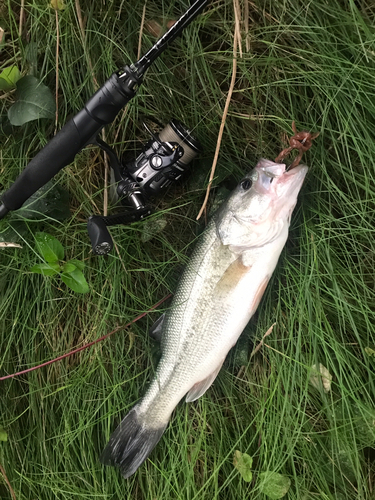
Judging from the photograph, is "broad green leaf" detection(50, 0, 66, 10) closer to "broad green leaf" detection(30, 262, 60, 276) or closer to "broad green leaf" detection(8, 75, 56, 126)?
"broad green leaf" detection(8, 75, 56, 126)

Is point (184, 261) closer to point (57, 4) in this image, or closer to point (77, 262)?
point (77, 262)

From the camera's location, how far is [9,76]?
165cm

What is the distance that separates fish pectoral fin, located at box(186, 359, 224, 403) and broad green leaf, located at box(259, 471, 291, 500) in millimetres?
435

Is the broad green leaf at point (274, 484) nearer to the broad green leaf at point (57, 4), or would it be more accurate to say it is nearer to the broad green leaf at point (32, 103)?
the broad green leaf at point (32, 103)

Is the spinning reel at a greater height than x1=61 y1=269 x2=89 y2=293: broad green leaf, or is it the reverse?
the spinning reel

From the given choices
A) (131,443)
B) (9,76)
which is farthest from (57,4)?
(131,443)

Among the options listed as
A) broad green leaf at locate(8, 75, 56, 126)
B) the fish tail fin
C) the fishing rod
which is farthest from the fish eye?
the fish tail fin

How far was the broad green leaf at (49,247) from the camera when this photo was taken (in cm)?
167

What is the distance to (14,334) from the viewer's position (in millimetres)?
1872

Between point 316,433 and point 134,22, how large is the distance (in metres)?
1.88

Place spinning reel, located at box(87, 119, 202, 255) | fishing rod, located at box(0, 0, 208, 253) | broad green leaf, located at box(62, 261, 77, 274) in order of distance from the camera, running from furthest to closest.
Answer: broad green leaf, located at box(62, 261, 77, 274)
spinning reel, located at box(87, 119, 202, 255)
fishing rod, located at box(0, 0, 208, 253)

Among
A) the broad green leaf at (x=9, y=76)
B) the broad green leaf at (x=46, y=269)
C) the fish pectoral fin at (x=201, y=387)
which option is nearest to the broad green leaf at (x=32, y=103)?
the broad green leaf at (x=9, y=76)

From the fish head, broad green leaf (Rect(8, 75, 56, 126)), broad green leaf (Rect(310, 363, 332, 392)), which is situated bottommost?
broad green leaf (Rect(310, 363, 332, 392))

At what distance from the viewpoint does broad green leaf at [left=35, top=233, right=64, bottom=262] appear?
1.67 m
